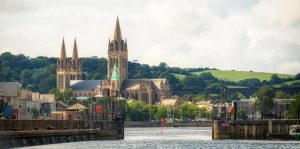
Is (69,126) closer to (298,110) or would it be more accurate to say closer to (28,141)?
(28,141)

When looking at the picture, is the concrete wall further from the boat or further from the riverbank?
the riverbank

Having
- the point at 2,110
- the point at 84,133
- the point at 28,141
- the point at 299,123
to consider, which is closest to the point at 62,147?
the point at 28,141

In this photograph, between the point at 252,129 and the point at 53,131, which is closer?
the point at 53,131

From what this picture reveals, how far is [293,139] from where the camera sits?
15462cm

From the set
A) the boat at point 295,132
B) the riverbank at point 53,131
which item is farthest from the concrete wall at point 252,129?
the riverbank at point 53,131

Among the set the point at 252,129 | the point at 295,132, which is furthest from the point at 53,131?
the point at 295,132

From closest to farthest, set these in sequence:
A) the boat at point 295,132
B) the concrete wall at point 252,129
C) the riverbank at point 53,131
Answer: the riverbank at point 53,131
the boat at point 295,132
the concrete wall at point 252,129

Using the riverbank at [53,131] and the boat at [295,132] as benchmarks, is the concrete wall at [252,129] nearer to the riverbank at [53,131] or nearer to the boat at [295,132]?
the boat at [295,132]

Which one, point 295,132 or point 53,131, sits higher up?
point 53,131

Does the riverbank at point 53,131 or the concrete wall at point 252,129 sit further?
the concrete wall at point 252,129

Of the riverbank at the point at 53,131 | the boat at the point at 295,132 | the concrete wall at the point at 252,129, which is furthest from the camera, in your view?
the concrete wall at the point at 252,129

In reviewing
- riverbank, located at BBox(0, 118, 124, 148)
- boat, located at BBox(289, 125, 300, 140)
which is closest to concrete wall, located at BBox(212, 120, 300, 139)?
boat, located at BBox(289, 125, 300, 140)

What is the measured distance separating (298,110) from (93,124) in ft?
139

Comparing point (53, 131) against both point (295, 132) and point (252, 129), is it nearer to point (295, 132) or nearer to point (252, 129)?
point (252, 129)
